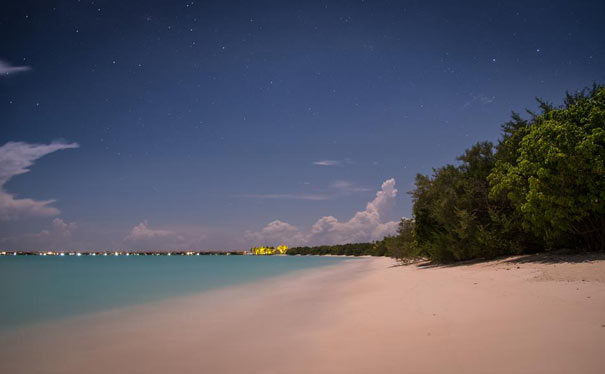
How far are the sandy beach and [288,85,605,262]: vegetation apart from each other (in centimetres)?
747

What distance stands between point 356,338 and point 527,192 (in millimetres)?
15856

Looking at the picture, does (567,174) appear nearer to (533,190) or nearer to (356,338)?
(533,190)

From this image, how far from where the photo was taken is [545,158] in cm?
1656

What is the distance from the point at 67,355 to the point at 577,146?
60.1 feet

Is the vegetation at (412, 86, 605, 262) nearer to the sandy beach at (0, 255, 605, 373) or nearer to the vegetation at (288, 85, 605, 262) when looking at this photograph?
the vegetation at (288, 85, 605, 262)

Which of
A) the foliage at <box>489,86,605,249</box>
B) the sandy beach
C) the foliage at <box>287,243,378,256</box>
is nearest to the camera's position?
the sandy beach

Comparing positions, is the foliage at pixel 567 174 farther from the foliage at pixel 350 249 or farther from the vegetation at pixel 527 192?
the foliage at pixel 350 249

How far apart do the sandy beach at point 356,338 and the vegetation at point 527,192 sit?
7.47 m

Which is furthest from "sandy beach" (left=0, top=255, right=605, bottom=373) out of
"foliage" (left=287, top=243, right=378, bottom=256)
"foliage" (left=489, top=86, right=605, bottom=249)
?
"foliage" (left=287, top=243, right=378, bottom=256)

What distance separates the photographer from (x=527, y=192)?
59.5 ft

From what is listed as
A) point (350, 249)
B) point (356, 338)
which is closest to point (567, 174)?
point (356, 338)

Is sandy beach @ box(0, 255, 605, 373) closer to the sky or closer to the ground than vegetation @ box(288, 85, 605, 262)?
closer to the ground

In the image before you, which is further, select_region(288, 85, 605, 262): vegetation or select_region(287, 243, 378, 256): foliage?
select_region(287, 243, 378, 256): foliage

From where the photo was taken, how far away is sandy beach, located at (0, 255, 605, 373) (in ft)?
15.0
